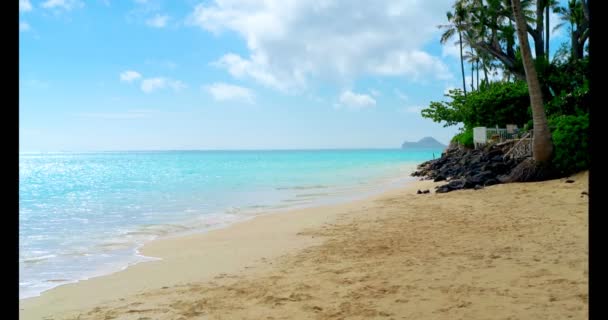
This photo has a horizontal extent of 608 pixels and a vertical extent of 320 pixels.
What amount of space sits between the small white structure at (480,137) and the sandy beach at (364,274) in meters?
21.0

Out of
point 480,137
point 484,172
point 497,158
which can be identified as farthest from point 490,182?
point 480,137

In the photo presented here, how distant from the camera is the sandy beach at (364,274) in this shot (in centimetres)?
435

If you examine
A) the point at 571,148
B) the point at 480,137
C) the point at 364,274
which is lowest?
the point at 364,274

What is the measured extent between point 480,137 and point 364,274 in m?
27.8

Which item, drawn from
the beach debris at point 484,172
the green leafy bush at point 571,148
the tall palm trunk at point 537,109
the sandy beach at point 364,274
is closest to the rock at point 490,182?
the beach debris at point 484,172

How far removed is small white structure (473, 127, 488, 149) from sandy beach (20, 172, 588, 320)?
2099cm

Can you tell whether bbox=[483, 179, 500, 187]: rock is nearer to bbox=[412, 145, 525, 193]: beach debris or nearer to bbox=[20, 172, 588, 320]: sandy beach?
bbox=[412, 145, 525, 193]: beach debris

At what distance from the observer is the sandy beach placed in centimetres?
435

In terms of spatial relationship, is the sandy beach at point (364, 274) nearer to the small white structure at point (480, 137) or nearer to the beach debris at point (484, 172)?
the beach debris at point (484, 172)

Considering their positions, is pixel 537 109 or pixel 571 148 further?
pixel 537 109

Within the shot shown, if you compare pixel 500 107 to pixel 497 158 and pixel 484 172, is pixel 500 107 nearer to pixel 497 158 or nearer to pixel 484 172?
pixel 497 158

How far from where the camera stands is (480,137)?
30812 millimetres
